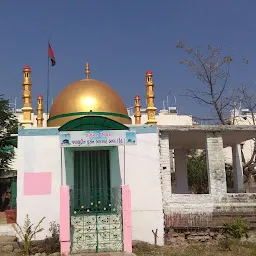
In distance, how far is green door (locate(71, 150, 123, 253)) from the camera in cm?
1009

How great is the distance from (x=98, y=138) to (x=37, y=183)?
240 centimetres

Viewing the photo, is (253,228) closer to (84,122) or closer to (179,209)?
(179,209)

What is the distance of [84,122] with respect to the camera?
1048cm

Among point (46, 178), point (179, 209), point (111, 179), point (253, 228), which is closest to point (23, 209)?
point (46, 178)

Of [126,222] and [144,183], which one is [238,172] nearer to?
[144,183]

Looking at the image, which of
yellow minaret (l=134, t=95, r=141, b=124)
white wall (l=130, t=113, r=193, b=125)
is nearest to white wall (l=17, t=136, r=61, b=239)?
yellow minaret (l=134, t=95, r=141, b=124)

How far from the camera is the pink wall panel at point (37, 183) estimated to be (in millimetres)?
10969

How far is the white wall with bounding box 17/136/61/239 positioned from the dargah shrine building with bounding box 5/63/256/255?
28 mm

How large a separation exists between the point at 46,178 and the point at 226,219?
5492 millimetres

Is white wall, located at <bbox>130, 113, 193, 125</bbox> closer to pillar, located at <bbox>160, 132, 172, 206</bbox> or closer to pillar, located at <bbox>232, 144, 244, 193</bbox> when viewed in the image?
pillar, located at <bbox>232, 144, 244, 193</bbox>

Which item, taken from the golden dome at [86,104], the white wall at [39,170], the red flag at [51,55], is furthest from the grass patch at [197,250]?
the red flag at [51,55]

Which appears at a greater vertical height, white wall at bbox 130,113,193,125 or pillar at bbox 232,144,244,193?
white wall at bbox 130,113,193,125

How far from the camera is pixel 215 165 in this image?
11664 mm

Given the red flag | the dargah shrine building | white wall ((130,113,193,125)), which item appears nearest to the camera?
the dargah shrine building
